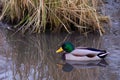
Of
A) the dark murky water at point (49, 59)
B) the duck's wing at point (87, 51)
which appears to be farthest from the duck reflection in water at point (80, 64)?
the duck's wing at point (87, 51)

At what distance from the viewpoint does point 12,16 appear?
7.62 meters

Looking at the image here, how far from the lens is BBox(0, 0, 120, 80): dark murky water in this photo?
568 centimetres

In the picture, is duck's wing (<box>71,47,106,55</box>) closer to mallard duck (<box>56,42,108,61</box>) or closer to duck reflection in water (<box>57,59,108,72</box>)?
mallard duck (<box>56,42,108,61</box>)

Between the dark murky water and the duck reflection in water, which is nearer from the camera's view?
the dark murky water

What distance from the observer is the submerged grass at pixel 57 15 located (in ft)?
23.7

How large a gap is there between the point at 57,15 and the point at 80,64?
1379 mm

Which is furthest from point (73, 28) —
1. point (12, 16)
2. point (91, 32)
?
point (12, 16)

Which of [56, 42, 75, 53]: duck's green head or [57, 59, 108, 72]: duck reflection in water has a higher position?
[56, 42, 75, 53]: duck's green head

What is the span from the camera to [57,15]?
7.32m

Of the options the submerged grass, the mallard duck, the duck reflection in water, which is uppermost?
the submerged grass

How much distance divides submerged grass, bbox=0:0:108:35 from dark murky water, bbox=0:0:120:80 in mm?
163

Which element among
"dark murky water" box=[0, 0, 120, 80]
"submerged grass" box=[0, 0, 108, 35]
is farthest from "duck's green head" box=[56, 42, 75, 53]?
"submerged grass" box=[0, 0, 108, 35]

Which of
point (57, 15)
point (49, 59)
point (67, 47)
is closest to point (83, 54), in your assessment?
point (67, 47)

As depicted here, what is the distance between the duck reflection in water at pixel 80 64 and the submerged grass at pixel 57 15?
114 cm
